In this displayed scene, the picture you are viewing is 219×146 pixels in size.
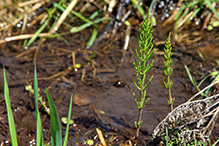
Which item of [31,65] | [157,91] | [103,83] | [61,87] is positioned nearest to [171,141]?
[157,91]

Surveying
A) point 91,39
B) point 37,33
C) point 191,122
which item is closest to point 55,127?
point 191,122

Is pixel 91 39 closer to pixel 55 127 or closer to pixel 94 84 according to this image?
pixel 94 84

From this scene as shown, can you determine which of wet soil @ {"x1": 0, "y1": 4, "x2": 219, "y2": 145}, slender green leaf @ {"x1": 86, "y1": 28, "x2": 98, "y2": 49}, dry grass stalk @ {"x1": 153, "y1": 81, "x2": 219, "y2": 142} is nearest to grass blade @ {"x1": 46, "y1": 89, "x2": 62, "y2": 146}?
wet soil @ {"x1": 0, "y1": 4, "x2": 219, "y2": 145}

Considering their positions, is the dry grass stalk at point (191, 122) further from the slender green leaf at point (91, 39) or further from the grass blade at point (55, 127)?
the slender green leaf at point (91, 39)

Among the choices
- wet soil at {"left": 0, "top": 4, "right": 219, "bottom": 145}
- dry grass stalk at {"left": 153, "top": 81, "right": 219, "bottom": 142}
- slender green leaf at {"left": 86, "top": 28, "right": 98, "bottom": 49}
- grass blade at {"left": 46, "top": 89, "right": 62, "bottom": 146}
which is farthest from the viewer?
slender green leaf at {"left": 86, "top": 28, "right": 98, "bottom": 49}

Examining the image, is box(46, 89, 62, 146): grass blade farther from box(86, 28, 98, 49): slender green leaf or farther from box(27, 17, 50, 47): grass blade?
box(27, 17, 50, 47): grass blade

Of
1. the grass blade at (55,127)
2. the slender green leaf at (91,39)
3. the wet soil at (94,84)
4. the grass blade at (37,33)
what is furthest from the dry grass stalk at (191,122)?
the grass blade at (37,33)

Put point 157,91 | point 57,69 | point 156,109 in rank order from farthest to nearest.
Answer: point 57,69, point 157,91, point 156,109

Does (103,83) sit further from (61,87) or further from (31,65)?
(31,65)
